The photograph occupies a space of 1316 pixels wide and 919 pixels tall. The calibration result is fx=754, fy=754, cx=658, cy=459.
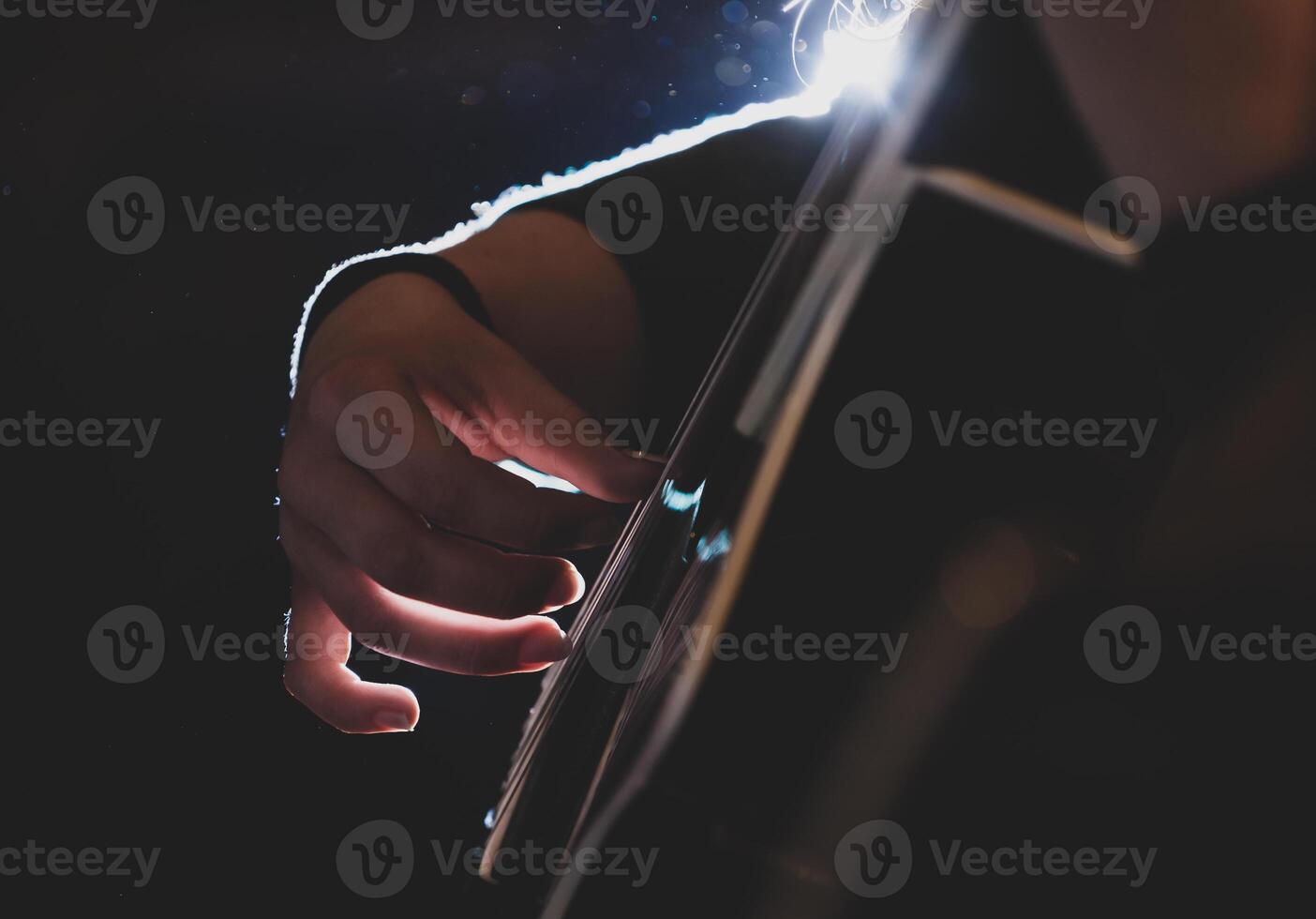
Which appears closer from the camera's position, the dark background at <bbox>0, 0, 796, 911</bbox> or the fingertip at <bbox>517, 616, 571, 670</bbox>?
the fingertip at <bbox>517, 616, 571, 670</bbox>

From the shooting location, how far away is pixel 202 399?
2.59 feet

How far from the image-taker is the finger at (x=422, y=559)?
31 cm

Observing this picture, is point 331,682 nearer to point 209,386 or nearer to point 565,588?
point 565,588

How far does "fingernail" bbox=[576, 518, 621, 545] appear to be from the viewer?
31cm

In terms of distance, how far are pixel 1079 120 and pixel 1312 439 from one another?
0.29ft

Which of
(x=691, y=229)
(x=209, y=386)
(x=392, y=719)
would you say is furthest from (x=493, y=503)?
(x=209, y=386)

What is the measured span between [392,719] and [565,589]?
0.13 m

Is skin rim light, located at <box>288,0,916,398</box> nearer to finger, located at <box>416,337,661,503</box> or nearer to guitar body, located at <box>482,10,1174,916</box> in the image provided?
finger, located at <box>416,337,661,503</box>

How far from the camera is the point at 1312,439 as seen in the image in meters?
0.16

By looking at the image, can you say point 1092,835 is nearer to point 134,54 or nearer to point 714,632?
point 714,632

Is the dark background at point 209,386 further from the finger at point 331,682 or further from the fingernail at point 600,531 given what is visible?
the fingernail at point 600,531

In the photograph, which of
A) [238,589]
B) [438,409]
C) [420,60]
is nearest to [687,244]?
[438,409]

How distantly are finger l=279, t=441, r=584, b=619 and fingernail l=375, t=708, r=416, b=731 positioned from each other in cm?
9

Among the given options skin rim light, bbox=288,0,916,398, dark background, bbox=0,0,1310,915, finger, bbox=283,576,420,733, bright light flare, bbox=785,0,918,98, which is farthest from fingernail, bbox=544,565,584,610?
bright light flare, bbox=785,0,918,98
